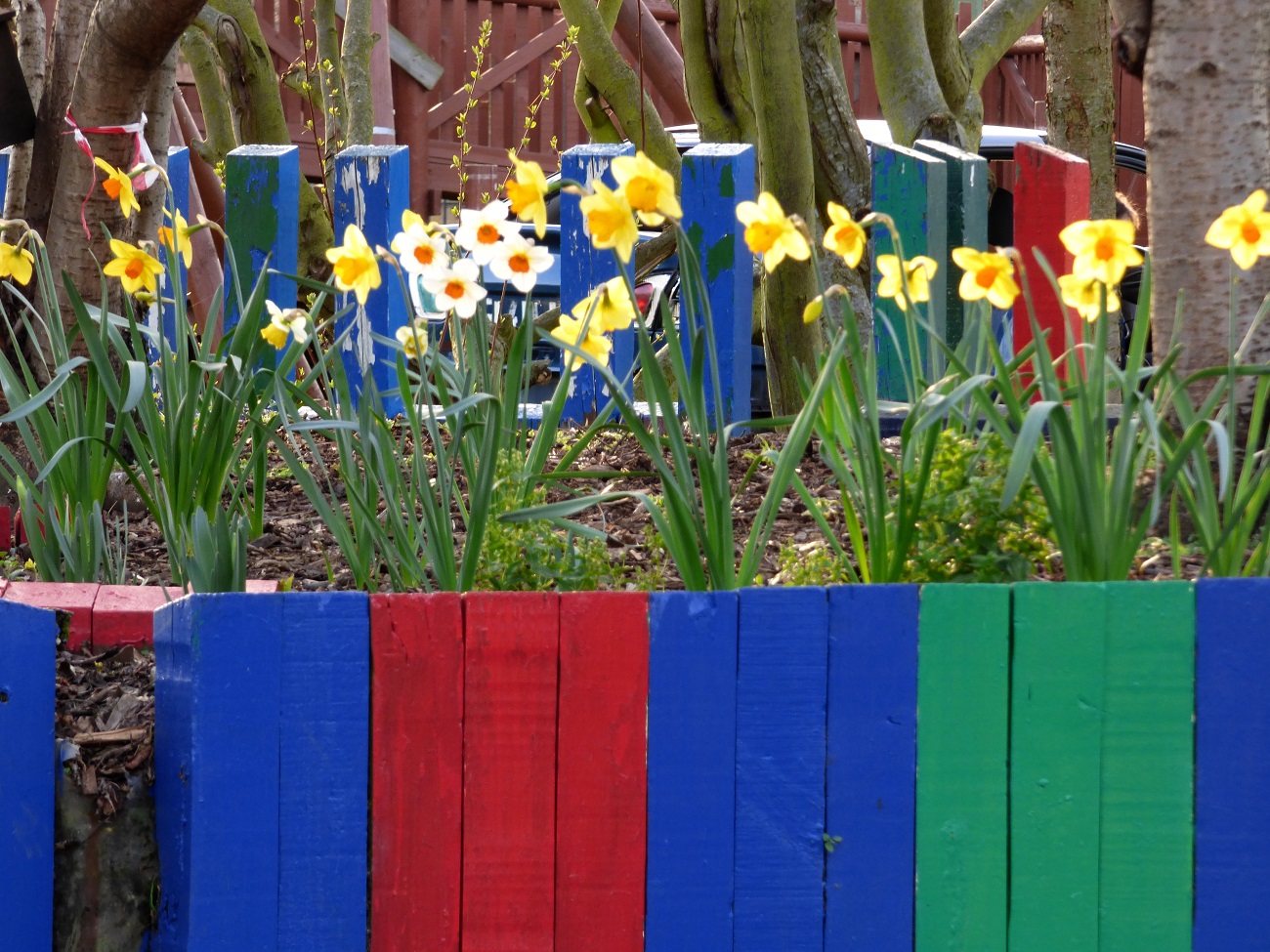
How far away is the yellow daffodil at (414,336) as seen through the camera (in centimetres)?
185

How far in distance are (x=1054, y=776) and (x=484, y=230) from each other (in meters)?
0.95

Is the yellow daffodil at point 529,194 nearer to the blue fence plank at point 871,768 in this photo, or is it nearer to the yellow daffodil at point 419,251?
the yellow daffodil at point 419,251

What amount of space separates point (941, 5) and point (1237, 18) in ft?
7.39

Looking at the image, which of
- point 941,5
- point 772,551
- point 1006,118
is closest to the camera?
point 772,551

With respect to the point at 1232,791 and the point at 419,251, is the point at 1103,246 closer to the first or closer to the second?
the point at 1232,791

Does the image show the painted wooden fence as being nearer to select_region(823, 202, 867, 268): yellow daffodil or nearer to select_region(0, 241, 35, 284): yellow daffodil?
select_region(823, 202, 867, 268): yellow daffodil

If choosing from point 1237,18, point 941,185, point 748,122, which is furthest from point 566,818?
point 748,122

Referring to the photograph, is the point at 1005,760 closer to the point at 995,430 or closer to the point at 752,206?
the point at 995,430

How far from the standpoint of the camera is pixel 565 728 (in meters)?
1.50

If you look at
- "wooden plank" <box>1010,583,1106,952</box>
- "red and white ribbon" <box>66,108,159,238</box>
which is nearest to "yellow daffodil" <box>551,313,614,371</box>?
"wooden plank" <box>1010,583,1106,952</box>

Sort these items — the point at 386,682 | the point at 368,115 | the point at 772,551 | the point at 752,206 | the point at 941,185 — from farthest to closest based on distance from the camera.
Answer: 1. the point at 368,115
2. the point at 941,185
3. the point at 772,551
4. the point at 752,206
5. the point at 386,682

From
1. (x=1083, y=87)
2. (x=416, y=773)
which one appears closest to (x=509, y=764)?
(x=416, y=773)

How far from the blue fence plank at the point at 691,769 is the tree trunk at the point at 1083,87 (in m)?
3.57

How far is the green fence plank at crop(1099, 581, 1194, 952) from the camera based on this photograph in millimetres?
1500
